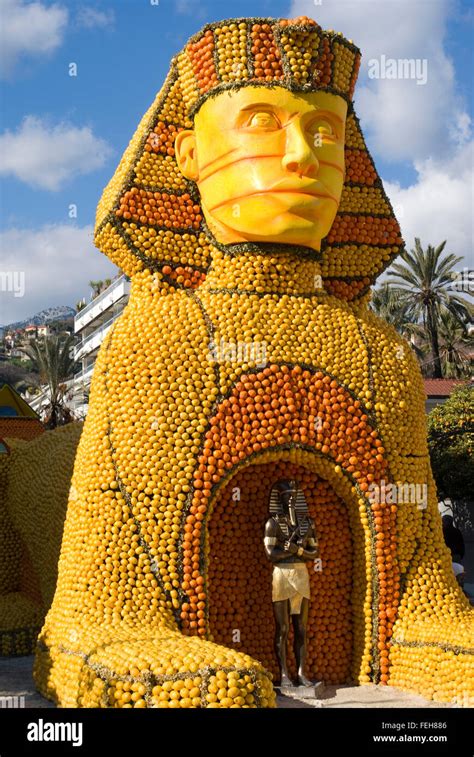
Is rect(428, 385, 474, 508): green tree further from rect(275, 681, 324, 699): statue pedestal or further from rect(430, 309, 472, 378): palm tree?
rect(430, 309, 472, 378): palm tree

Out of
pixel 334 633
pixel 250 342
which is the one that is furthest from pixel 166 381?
pixel 334 633

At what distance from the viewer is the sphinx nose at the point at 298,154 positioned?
836cm

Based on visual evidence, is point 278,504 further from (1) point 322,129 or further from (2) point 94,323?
(2) point 94,323

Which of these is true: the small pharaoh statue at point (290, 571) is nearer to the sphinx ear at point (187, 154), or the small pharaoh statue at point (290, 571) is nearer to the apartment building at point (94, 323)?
the sphinx ear at point (187, 154)

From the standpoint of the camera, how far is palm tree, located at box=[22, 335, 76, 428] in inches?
1077

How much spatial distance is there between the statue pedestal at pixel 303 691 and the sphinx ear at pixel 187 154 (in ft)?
16.9

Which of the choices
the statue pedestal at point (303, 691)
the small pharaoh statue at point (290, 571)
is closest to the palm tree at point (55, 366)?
the small pharaoh statue at point (290, 571)

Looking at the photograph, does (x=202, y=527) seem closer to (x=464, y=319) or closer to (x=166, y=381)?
(x=166, y=381)

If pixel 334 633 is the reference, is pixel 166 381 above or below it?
above

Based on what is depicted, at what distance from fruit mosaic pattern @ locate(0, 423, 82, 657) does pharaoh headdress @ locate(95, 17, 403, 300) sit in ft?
8.94

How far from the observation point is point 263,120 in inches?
335

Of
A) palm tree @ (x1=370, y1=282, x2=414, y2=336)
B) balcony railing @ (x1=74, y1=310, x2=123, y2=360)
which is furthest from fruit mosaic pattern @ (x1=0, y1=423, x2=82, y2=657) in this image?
palm tree @ (x1=370, y1=282, x2=414, y2=336)
